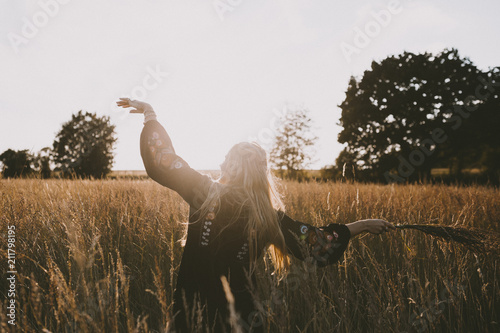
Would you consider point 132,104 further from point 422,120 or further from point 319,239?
point 422,120

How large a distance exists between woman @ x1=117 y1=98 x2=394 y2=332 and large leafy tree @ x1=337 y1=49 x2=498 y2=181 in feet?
63.0

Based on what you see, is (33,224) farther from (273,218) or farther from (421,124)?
(421,124)

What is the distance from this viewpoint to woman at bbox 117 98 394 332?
175cm

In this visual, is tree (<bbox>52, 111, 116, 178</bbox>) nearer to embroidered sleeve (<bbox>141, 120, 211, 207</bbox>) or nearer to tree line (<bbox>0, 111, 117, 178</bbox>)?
tree line (<bbox>0, 111, 117, 178</bbox>)

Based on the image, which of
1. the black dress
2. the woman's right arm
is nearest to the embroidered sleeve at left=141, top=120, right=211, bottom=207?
the black dress

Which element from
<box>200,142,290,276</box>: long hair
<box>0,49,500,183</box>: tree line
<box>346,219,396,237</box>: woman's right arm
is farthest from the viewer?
<box>0,49,500,183</box>: tree line

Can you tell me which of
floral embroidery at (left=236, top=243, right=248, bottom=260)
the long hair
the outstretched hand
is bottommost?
floral embroidery at (left=236, top=243, right=248, bottom=260)

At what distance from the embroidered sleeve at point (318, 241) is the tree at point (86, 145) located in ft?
114

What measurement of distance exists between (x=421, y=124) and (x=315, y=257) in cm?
2280

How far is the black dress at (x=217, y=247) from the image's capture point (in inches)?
69.0

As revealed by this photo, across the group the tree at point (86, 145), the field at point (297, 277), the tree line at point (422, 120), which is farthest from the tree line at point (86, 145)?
the field at point (297, 277)

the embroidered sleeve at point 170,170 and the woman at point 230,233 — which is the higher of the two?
the embroidered sleeve at point 170,170

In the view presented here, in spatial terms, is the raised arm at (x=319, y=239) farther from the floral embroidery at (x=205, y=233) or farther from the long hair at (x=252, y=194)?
the floral embroidery at (x=205, y=233)

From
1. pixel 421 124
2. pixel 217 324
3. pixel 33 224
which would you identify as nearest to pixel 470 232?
pixel 217 324
